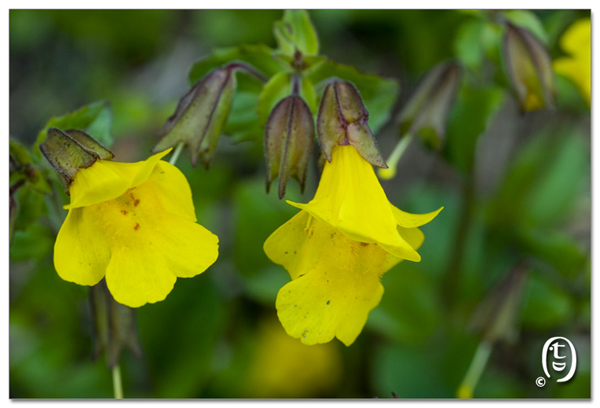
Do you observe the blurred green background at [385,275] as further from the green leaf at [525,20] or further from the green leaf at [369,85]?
the green leaf at [369,85]

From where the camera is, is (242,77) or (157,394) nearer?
(242,77)

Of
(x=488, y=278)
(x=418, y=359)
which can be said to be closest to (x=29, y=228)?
(x=418, y=359)

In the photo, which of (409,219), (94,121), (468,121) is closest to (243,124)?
(94,121)

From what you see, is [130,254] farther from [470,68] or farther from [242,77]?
[470,68]

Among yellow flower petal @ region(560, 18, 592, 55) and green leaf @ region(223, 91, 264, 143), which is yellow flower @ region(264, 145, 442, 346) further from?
yellow flower petal @ region(560, 18, 592, 55)

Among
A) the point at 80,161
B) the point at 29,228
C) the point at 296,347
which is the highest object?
the point at 80,161

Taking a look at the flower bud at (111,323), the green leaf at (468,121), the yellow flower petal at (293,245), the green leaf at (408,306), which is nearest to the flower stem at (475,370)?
the green leaf at (408,306)

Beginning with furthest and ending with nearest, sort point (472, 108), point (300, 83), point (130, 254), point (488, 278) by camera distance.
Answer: point (488, 278) < point (472, 108) < point (300, 83) < point (130, 254)
